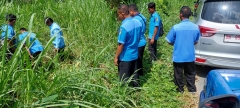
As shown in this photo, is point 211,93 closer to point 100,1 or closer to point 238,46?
point 238,46

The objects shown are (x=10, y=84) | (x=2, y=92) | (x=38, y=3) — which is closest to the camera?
(x=2, y=92)

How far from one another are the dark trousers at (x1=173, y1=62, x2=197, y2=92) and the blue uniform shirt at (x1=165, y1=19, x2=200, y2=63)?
0.45ft

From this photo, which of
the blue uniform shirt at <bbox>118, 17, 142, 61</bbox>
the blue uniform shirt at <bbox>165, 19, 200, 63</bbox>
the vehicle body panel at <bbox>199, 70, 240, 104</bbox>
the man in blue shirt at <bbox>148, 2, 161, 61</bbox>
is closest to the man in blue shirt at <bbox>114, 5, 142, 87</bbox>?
the blue uniform shirt at <bbox>118, 17, 142, 61</bbox>

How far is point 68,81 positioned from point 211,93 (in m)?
1.56

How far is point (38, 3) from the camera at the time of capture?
677 centimetres

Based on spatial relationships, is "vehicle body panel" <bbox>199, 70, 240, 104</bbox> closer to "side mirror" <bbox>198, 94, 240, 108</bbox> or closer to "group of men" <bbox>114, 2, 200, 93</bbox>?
"side mirror" <bbox>198, 94, 240, 108</bbox>

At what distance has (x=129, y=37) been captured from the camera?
4.02 meters

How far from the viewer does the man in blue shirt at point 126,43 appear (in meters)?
3.93

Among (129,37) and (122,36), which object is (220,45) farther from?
(122,36)

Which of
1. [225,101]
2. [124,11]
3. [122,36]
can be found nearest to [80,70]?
[122,36]

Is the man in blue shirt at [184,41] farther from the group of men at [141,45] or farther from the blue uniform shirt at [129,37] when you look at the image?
the blue uniform shirt at [129,37]

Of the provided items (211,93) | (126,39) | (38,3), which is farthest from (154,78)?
(38,3)

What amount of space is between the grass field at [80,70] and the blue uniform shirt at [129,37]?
0.39 meters

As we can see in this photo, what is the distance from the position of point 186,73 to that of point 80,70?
2.16 m
